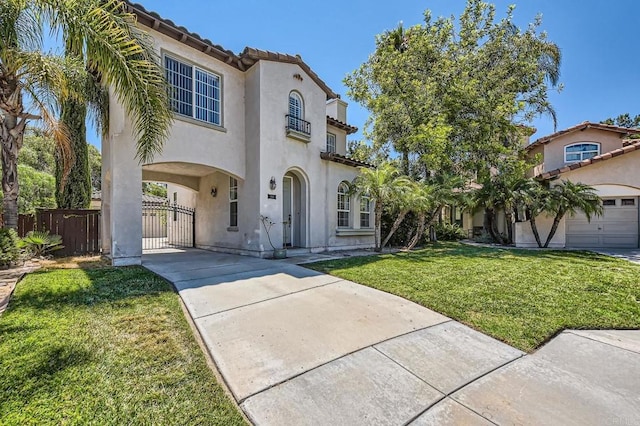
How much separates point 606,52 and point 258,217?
22209mm

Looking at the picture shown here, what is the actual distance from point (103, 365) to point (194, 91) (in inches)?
375

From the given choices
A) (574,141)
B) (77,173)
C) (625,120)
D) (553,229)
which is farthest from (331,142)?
(625,120)

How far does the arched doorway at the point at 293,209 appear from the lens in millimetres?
13047

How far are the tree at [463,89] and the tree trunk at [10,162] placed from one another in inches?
604

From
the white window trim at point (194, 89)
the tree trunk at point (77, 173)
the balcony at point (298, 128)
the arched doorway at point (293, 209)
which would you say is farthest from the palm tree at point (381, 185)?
the tree trunk at point (77, 173)

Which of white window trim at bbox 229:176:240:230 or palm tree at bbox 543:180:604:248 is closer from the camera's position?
white window trim at bbox 229:176:240:230

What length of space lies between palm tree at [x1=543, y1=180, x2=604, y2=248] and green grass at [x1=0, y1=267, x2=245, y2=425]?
56.5ft

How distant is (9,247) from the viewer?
818cm

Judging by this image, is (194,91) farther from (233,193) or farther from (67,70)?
(233,193)

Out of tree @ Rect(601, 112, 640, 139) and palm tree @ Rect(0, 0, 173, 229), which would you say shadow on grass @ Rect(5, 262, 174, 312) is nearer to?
palm tree @ Rect(0, 0, 173, 229)

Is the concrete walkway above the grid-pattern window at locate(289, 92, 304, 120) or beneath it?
beneath

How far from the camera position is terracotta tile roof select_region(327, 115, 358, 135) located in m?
16.0

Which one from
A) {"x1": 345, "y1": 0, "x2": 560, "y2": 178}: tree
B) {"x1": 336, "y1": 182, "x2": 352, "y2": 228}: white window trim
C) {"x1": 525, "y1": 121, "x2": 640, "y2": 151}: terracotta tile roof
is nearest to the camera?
{"x1": 336, "y1": 182, "x2": 352, "y2": 228}: white window trim

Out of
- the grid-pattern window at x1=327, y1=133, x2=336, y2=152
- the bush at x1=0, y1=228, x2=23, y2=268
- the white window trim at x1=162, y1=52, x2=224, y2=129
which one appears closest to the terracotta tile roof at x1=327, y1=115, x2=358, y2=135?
the grid-pattern window at x1=327, y1=133, x2=336, y2=152
